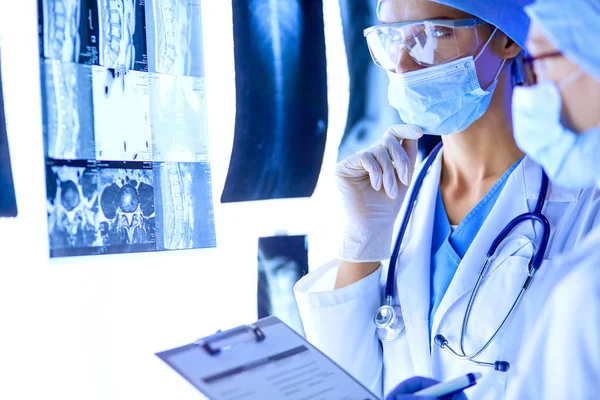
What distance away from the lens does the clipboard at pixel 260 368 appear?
735 mm

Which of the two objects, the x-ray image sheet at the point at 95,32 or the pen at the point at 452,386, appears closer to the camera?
the pen at the point at 452,386

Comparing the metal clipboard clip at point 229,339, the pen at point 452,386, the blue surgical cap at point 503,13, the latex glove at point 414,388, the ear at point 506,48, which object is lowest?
the latex glove at point 414,388

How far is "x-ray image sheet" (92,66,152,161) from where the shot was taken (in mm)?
1100

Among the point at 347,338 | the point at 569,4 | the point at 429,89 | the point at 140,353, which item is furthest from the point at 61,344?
the point at 569,4

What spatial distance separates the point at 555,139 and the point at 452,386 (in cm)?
34

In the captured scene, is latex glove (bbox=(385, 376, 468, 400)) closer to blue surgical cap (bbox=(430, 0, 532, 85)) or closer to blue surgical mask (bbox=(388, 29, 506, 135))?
blue surgical mask (bbox=(388, 29, 506, 135))

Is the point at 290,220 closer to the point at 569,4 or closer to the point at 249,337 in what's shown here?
the point at 249,337

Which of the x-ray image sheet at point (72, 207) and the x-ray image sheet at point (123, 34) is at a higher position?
the x-ray image sheet at point (123, 34)

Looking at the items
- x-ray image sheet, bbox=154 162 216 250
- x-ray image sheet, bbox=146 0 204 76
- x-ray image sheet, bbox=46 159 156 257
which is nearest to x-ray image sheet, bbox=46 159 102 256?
x-ray image sheet, bbox=46 159 156 257

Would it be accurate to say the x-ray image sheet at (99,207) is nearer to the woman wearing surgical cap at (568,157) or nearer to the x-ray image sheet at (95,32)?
the x-ray image sheet at (95,32)

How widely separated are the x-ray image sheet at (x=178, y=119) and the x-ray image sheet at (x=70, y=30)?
13cm

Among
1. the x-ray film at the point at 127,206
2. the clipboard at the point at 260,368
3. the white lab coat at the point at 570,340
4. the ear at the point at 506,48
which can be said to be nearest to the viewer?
the white lab coat at the point at 570,340

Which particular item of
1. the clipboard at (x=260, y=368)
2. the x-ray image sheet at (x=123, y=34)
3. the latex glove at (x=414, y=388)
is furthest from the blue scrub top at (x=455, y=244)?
the x-ray image sheet at (x=123, y=34)

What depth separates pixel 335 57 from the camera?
1543mm
